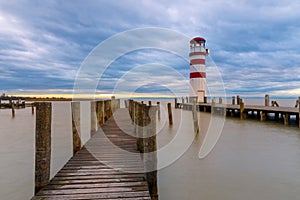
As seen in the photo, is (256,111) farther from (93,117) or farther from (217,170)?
(93,117)

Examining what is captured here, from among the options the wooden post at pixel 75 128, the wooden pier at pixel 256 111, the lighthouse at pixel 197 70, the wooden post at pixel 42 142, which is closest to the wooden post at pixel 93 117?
the wooden post at pixel 75 128

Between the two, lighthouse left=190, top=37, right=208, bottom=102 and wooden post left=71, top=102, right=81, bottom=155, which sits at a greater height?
lighthouse left=190, top=37, right=208, bottom=102

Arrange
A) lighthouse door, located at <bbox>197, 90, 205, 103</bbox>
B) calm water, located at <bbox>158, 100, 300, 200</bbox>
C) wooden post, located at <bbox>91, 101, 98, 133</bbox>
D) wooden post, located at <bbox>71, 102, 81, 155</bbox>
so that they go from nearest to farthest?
calm water, located at <bbox>158, 100, 300, 200</bbox>, wooden post, located at <bbox>71, 102, 81, 155</bbox>, wooden post, located at <bbox>91, 101, 98, 133</bbox>, lighthouse door, located at <bbox>197, 90, 205, 103</bbox>

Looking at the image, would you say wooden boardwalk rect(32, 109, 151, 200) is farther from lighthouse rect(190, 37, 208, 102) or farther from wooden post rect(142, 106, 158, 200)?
lighthouse rect(190, 37, 208, 102)

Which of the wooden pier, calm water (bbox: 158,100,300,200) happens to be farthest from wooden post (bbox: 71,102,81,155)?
the wooden pier

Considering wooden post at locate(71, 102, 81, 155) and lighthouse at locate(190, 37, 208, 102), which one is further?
lighthouse at locate(190, 37, 208, 102)

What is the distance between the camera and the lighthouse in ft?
80.4

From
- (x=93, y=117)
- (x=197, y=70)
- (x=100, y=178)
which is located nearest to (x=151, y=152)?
(x=100, y=178)

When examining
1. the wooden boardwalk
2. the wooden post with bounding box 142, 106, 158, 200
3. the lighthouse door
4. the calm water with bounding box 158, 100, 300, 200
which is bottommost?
the calm water with bounding box 158, 100, 300, 200

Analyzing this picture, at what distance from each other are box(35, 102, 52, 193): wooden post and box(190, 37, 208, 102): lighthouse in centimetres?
2222

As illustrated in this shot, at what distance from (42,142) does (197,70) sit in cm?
2249

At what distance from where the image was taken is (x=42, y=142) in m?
3.47

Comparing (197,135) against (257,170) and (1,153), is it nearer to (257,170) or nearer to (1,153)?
(257,170)

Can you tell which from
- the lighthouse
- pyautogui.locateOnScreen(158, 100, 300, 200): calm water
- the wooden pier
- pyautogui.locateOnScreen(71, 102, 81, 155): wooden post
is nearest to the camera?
pyautogui.locateOnScreen(158, 100, 300, 200): calm water
